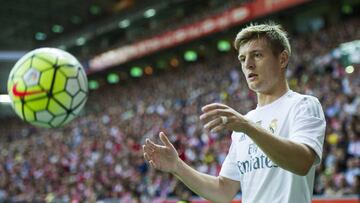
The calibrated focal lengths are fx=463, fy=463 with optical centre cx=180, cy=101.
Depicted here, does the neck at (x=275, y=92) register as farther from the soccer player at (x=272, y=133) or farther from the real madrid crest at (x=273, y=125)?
the real madrid crest at (x=273, y=125)

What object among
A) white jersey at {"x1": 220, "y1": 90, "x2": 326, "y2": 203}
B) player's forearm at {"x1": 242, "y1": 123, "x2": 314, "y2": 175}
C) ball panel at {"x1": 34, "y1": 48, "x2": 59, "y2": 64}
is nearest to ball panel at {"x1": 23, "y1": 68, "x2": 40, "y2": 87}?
ball panel at {"x1": 34, "y1": 48, "x2": 59, "y2": 64}

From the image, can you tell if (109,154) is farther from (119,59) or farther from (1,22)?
(1,22)

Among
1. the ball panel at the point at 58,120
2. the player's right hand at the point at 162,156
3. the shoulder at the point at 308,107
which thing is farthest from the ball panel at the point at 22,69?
the shoulder at the point at 308,107

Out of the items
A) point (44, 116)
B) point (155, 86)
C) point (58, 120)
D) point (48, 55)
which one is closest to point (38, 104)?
point (44, 116)

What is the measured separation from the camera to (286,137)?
2.13 metres

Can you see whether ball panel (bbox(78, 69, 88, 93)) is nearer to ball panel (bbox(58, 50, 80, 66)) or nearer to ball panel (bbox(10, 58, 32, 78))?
ball panel (bbox(58, 50, 80, 66))

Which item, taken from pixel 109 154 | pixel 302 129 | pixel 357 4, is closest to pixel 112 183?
pixel 109 154

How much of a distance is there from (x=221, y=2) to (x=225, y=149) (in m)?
11.9

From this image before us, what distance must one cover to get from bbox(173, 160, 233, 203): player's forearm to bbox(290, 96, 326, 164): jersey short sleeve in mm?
662

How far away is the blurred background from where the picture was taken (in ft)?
34.8

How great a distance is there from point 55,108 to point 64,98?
0.39ft

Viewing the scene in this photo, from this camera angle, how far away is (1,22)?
31.3m

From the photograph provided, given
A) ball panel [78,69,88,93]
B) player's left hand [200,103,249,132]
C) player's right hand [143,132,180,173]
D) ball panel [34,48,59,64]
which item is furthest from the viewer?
ball panel [78,69,88,93]

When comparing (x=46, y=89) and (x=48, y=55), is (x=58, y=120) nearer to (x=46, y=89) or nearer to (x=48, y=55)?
(x=46, y=89)
